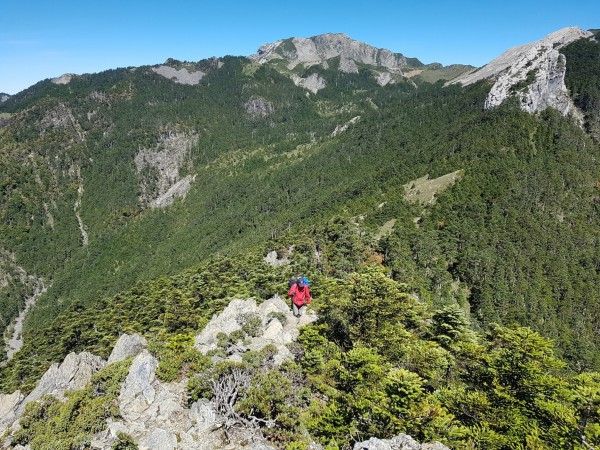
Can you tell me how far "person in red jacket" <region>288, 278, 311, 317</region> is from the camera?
5616 centimetres

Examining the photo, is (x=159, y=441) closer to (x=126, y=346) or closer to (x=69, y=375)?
(x=126, y=346)

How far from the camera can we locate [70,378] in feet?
235

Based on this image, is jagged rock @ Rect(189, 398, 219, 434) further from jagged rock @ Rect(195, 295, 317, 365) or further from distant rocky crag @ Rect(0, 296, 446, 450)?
jagged rock @ Rect(195, 295, 317, 365)

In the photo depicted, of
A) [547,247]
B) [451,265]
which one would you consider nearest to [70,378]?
[451,265]

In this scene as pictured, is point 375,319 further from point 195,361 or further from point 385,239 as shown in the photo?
point 385,239

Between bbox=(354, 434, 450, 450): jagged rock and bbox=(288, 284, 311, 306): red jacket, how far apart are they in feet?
104

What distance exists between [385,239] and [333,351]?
3665 inches

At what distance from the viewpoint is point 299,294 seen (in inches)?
2258

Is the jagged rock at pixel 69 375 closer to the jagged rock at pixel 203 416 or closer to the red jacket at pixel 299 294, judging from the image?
the red jacket at pixel 299 294

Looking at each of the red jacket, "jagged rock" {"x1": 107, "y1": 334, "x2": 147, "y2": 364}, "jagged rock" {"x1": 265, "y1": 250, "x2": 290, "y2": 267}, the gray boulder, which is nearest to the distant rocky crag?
the red jacket

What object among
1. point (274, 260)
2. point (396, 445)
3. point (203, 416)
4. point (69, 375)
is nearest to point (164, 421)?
point (203, 416)

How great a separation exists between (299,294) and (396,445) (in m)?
33.5

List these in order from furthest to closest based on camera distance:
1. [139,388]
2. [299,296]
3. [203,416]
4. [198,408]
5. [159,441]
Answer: [299,296] < [139,388] < [198,408] < [203,416] < [159,441]

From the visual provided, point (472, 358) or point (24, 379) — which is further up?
point (472, 358)
